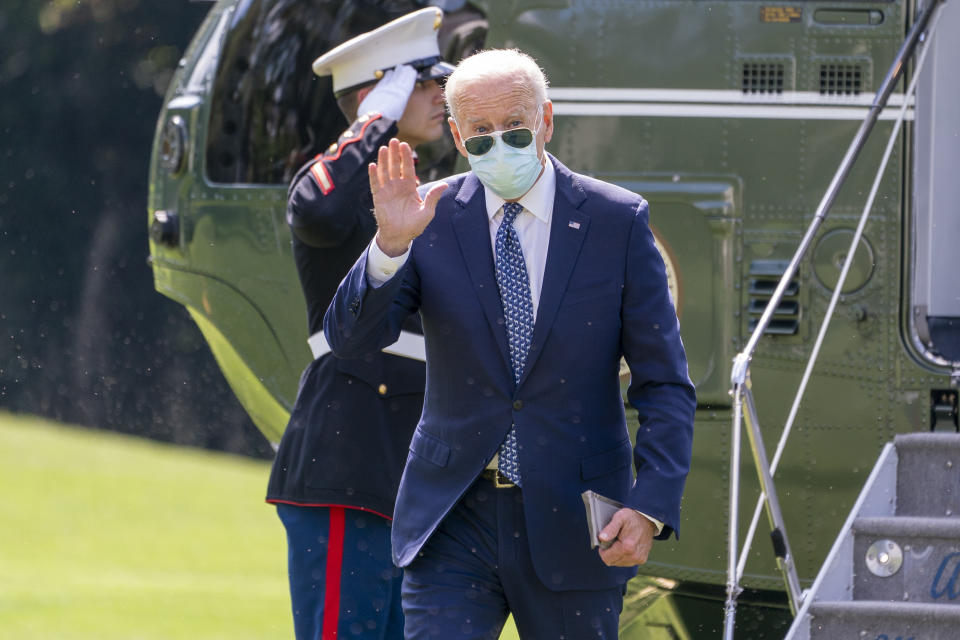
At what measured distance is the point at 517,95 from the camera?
288cm

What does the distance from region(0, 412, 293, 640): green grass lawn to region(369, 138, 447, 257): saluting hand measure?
590 centimetres

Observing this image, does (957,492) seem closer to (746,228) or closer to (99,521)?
(746,228)

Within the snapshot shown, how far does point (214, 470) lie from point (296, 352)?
15132 millimetres

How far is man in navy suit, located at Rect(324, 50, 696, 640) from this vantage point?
2.88m

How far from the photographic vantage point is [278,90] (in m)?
5.61

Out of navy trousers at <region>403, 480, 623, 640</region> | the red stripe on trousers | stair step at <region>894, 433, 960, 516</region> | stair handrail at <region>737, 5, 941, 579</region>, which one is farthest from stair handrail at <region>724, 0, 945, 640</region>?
the red stripe on trousers

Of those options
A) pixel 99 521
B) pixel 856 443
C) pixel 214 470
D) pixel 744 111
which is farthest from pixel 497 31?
pixel 214 470

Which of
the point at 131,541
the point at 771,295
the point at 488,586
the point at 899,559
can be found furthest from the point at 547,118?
the point at 131,541

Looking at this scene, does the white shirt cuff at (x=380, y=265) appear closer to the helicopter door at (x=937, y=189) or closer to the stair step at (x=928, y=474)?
the stair step at (x=928, y=474)

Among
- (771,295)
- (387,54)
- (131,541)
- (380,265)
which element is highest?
(387,54)

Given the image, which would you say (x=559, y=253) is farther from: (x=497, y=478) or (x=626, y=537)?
(x=626, y=537)

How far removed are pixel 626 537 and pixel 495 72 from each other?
0.94 metres

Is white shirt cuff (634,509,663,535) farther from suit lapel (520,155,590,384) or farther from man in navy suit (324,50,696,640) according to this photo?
suit lapel (520,155,590,384)

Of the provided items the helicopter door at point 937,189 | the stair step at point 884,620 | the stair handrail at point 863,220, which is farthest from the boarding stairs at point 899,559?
the helicopter door at point 937,189
